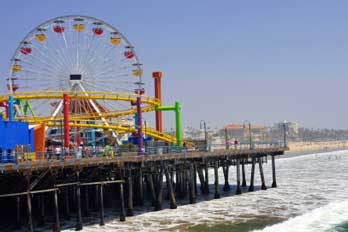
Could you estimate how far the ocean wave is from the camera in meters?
32.4

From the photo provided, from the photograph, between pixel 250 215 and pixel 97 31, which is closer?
pixel 250 215

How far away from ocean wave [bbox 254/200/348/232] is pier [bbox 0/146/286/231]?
973 cm

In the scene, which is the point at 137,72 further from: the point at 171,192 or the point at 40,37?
the point at 171,192

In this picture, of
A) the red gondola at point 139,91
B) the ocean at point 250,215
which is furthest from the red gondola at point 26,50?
the ocean at point 250,215

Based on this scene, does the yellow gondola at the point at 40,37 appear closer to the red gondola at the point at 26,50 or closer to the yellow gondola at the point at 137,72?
the red gondola at the point at 26,50

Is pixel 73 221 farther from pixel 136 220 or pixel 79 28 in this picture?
pixel 79 28

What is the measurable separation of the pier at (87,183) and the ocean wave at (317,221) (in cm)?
973

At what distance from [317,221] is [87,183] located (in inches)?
569

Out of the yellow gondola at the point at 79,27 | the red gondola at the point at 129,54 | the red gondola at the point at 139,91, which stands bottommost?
the red gondola at the point at 139,91

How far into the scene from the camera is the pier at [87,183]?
1223 inches

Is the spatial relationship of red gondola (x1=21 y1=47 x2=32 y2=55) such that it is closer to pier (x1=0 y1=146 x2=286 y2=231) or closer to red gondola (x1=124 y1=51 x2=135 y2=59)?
red gondola (x1=124 y1=51 x2=135 y2=59)

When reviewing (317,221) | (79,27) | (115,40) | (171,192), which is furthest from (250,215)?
(79,27)

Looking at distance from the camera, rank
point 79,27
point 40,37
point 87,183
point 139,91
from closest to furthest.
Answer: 1. point 87,183
2. point 40,37
3. point 79,27
4. point 139,91

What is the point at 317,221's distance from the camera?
114 ft
